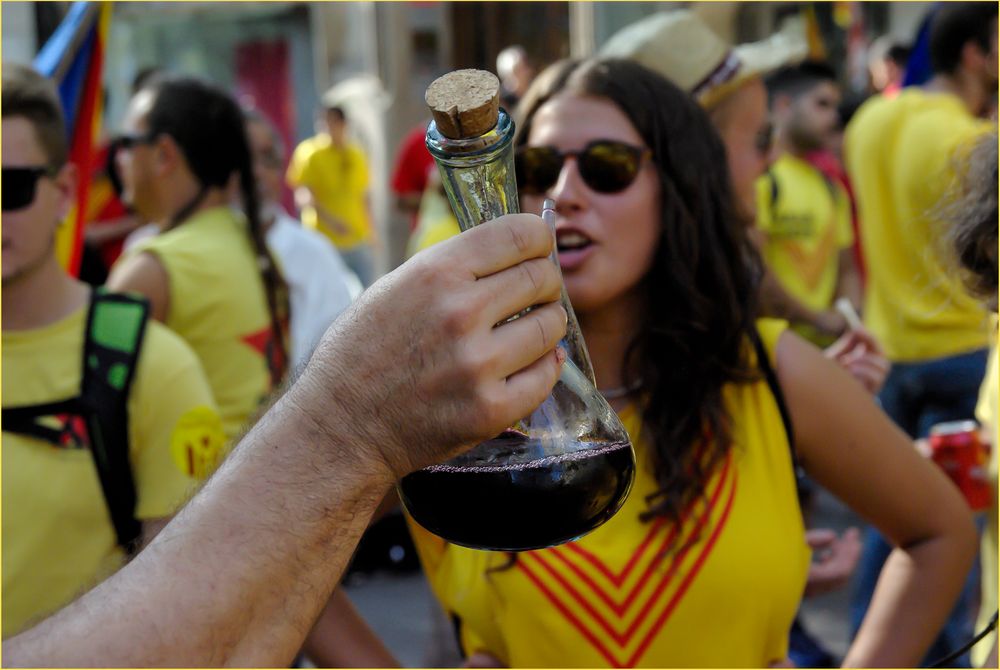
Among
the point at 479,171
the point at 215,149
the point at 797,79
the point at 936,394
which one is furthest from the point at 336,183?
the point at 479,171

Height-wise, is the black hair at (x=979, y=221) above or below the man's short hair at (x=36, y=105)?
below

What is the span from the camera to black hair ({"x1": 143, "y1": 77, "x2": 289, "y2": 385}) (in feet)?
12.5

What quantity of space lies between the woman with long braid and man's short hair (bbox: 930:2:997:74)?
8.40 ft

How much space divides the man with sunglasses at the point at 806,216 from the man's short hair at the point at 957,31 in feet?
3.03

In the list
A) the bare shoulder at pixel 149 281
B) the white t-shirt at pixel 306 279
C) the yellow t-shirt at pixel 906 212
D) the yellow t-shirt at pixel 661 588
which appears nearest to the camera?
the yellow t-shirt at pixel 661 588

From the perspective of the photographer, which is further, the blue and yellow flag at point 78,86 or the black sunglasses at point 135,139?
the black sunglasses at point 135,139

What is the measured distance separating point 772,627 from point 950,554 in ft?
1.46

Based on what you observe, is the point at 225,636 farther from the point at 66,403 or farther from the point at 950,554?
the point at 950,554

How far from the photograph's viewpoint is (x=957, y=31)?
4.38 m

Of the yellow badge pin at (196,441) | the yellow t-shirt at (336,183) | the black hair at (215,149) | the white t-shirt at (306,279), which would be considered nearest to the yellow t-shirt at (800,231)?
the white t-shirt at (306,279)

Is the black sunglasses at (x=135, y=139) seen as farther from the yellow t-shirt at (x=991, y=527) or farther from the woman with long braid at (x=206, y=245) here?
the yellow t-shirt at (x=991, y=527)

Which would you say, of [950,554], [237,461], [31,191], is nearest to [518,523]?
[237,461]

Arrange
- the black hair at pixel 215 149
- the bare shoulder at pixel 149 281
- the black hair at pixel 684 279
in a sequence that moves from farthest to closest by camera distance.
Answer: the black hair at pixel 215 149
the bare shoulder at pixel 149 281
the black hair at pixel 684 279

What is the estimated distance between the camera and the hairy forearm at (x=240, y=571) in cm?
101
